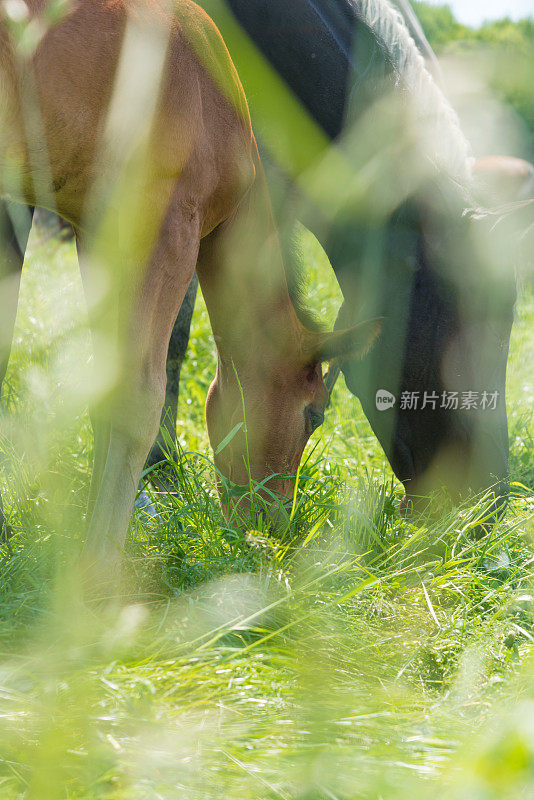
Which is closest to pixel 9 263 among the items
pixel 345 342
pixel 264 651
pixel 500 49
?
pixel 345 342

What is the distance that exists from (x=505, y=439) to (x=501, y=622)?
0.90 m

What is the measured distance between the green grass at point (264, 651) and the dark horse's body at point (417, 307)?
266 millimetres

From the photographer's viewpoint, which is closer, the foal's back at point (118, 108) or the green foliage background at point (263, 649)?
the green foliage background at point (263, 649)

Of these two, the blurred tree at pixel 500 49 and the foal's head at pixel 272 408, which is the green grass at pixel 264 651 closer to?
the foal's head at pixel 272 408

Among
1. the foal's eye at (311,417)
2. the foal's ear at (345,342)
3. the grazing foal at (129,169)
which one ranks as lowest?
the foal's eye at (311,417)

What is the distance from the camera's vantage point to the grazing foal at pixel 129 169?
222cm

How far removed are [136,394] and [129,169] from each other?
2.27 ft

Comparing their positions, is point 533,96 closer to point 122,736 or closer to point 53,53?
point 53,53

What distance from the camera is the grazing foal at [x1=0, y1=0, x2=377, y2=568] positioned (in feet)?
7.29

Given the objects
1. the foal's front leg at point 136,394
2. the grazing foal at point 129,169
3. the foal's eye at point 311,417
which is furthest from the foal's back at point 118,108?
the foal's eye at point 311,417

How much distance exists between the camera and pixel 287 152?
3.50 meters

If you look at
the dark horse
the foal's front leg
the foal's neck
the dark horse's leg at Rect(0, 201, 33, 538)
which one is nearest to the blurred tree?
the dark horse

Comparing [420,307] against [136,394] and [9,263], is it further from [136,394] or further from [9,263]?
[9,263]

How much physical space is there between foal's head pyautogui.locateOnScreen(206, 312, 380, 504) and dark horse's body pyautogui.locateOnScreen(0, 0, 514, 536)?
23 cm
